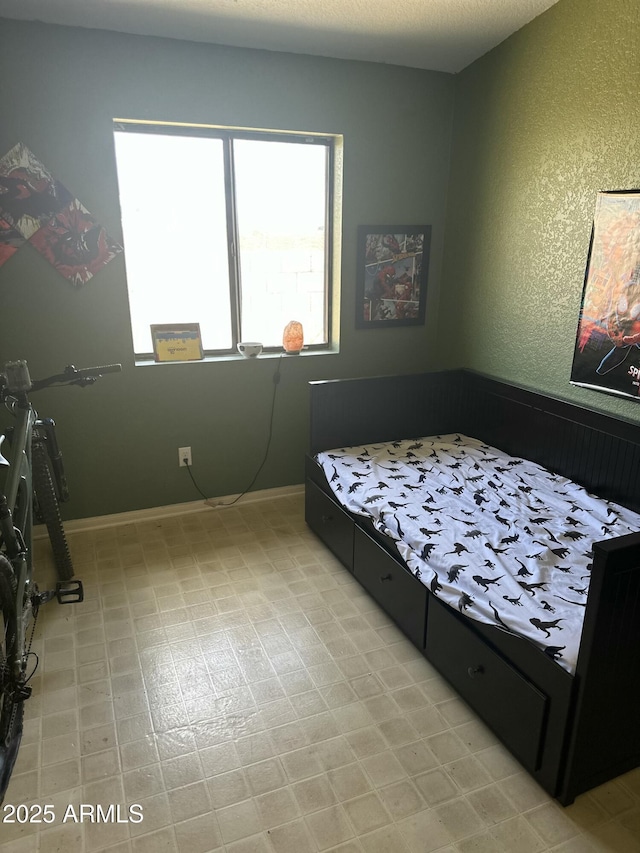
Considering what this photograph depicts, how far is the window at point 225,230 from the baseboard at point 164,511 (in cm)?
90

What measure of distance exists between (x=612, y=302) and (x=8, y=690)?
104 inches

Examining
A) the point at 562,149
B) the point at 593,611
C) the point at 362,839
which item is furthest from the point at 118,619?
the point at 562,149

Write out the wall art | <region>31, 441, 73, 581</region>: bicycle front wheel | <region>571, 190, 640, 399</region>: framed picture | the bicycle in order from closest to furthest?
the bicycle, <region>571, 190, 640, 399</region>: framed picture, <region>31, 441, 73, 581</region>: bicycle front wheel, the wall art

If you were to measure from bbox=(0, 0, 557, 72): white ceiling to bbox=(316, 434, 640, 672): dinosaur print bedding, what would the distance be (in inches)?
80.6

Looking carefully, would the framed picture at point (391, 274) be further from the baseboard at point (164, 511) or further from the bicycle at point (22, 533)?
the bicycle at point (22, 533)

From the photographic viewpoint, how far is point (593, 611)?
140 cm

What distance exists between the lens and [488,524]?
2.17m

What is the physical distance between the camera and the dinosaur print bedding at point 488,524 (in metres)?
1.69

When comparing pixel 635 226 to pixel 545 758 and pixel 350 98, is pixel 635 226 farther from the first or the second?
pixel 545 758

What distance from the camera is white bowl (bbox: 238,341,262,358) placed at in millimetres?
3201

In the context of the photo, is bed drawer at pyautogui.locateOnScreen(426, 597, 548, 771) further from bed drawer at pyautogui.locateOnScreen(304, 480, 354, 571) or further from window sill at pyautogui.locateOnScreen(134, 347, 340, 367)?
window sill at pyautogui.locateOnScreen(134, 347, 340, 367)

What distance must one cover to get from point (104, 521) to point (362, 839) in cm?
218

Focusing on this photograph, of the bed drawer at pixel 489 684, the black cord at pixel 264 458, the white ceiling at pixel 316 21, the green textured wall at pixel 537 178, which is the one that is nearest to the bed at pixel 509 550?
the bed drawer at pixel 489 684

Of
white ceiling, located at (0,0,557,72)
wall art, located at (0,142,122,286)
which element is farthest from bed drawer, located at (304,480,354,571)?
white ceiling, located at (0,0,557,72)
